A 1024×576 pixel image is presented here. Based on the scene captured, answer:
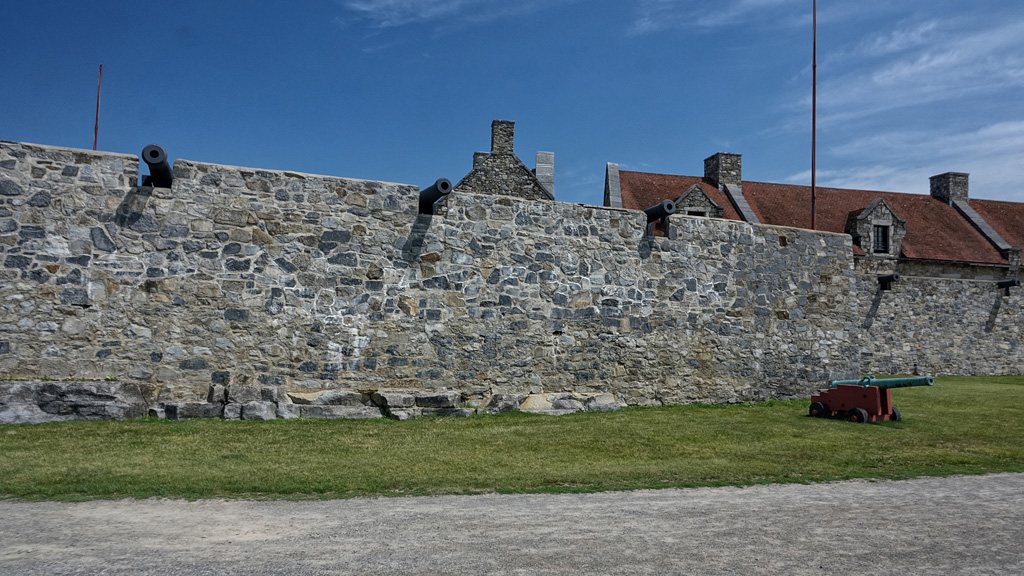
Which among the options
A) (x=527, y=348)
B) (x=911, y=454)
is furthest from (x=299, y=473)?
(x=911, y=454)

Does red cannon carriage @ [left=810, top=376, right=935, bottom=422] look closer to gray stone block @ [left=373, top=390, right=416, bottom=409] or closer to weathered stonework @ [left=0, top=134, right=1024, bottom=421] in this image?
weathered stonework @ [left=0, top=134, right=1024, bottom=421]

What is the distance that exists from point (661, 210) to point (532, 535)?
325 inches

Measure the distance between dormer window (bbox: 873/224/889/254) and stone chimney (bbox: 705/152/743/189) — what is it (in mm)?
5557

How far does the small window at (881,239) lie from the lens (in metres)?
26.8

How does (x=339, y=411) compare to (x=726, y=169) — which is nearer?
(x=339, y=411)

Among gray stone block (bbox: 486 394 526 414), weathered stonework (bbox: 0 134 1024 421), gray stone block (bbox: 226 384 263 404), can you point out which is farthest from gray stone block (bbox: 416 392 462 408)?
gray stone block (bbox: 226 384 263 404)

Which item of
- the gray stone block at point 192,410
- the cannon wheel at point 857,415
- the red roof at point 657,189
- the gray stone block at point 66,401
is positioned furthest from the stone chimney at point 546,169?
the gray stone block at point 66,401

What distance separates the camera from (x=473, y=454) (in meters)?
7.47

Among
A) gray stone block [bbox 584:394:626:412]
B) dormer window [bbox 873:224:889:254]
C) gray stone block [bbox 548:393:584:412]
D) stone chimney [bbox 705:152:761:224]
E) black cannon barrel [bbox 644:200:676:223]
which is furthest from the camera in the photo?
stone chimney [bbox 705:152:761:224]

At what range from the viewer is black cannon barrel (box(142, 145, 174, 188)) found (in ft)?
29.3

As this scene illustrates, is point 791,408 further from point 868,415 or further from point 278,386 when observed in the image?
point 278,386

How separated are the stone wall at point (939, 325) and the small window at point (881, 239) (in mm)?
1621

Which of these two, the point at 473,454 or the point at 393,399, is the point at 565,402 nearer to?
the point at 393,399

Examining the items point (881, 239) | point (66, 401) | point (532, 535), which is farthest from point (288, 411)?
point (881, 239)
